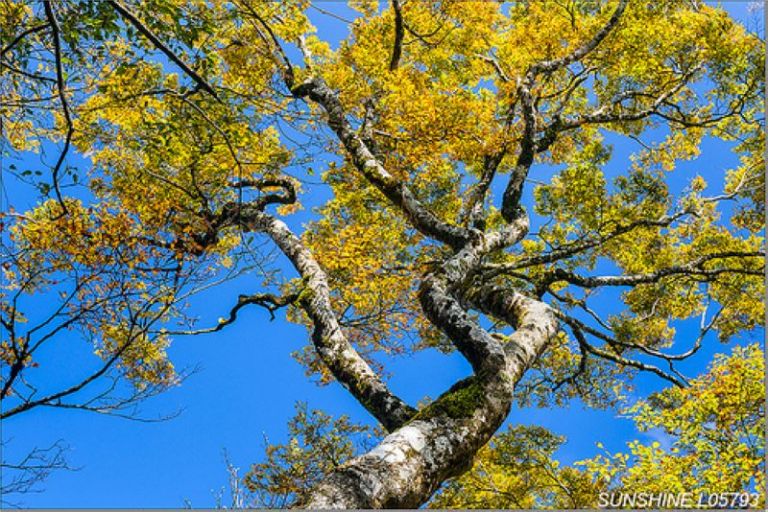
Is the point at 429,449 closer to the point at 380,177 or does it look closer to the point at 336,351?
the point at 336,351

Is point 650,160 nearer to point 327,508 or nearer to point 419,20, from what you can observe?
point 419,20

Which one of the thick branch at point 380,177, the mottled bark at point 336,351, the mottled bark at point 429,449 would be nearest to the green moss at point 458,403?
the mottled bark at point 429,449

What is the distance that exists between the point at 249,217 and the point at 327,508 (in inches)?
246

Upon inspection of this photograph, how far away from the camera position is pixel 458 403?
15.0 ft

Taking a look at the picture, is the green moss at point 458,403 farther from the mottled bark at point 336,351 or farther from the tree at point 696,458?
the tree at point 696,458

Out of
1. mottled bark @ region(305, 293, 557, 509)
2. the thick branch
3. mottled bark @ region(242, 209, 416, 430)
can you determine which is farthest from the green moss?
the thick branch

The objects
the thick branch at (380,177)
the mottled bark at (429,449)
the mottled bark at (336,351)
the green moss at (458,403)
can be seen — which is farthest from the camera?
the thick branch at (380,177)

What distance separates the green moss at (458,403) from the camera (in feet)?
14.6

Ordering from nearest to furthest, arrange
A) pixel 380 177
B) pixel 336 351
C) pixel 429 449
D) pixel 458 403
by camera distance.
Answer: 1. pixel 429 449
2. pixel 458 403
3. pixel 336 351
4. pixel 380 177

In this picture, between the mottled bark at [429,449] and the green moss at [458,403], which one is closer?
the mottled bark at [429,449]

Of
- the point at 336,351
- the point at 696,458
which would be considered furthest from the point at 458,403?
the point at 696,458

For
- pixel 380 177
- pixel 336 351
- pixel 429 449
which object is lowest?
pixel 429 449

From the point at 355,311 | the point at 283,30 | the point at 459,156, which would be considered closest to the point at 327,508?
the point at 355,311

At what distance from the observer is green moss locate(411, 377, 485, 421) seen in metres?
4.46
